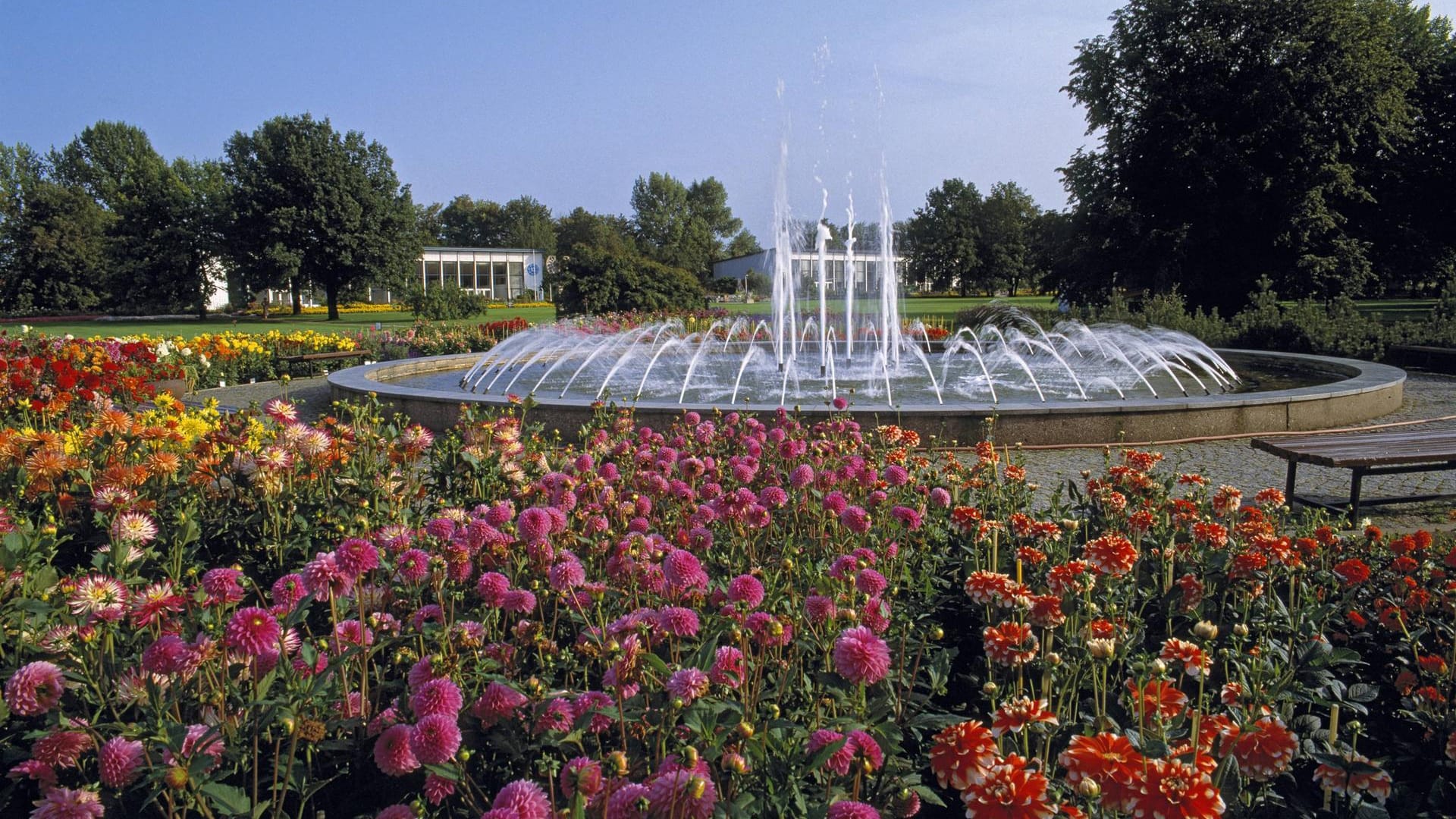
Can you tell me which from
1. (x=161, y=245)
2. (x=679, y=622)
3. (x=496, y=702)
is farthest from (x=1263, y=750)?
(x=161, y=245)

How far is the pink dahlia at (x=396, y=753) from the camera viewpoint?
1.50m

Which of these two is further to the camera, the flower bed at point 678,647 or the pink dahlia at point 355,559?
the pink dahlia at point 355,559

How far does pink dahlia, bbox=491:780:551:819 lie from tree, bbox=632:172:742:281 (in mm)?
80387

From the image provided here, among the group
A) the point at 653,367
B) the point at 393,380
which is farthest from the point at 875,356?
the point at 393,380

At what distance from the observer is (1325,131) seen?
79.9 ft

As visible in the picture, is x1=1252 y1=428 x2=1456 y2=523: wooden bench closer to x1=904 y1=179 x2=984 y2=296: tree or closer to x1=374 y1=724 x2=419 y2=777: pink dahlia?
x1=374 y1=724 x2=419 y2=777: pink dahlia

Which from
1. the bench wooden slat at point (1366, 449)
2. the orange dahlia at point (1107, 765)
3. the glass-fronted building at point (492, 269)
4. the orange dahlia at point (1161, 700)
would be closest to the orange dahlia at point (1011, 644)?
the orange dahlia at point (1161, 700)

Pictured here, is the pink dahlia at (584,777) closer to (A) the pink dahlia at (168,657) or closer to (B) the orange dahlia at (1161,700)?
(A) the pink dahlia at (168,657)

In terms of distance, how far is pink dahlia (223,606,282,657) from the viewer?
1.65 metres

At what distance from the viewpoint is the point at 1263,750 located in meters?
1.57

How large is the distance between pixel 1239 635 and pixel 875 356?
536 inches

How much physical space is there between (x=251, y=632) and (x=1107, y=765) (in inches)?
57.0

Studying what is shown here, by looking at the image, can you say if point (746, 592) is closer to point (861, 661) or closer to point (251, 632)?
point (861, 661)

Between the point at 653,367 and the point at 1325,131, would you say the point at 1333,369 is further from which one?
the point at 1325,131
